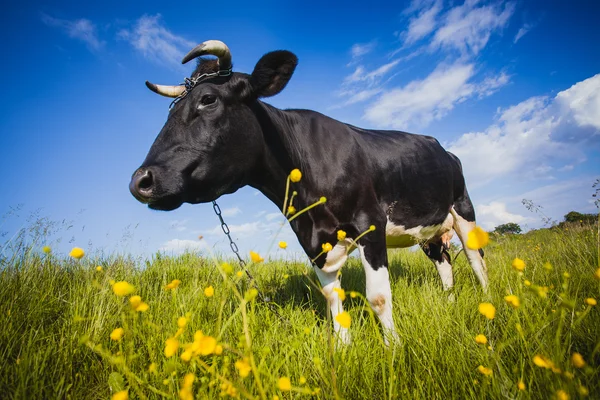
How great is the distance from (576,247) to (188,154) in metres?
5.16

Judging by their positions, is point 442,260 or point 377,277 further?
point 442,260

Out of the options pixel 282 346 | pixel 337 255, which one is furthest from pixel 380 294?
pixel 282 346

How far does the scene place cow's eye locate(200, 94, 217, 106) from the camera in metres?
2.68

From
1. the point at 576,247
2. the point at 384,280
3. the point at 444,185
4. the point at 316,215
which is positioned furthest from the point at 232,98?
the point at 576,247

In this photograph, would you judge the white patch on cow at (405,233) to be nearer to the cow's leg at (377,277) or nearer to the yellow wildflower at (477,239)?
the cow's leg at (377,277)

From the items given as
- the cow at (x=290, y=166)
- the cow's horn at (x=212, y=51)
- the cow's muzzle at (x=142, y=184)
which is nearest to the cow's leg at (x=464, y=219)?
the cow at (x=290, y=166)

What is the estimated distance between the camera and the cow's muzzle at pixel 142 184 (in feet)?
7.23

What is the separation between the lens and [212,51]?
2.82 meters

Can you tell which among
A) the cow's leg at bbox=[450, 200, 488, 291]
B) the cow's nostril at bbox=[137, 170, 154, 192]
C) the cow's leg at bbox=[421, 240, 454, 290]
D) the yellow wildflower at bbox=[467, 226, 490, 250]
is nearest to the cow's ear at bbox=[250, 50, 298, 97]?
the cow's nostril at bbox=[137, 170, 154, 192]

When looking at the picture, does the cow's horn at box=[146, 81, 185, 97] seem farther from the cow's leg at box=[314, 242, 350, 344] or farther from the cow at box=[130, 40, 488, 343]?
the cow's leg at box=[314, 242, 350, 344]

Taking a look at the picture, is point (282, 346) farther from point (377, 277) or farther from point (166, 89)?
point (166, 89)

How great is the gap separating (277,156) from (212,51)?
1062 millimetres

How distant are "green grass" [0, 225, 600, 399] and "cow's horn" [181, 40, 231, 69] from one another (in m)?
1.85

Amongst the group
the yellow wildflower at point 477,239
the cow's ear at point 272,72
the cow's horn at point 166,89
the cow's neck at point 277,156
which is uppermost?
the cow's horn at point 166,89
